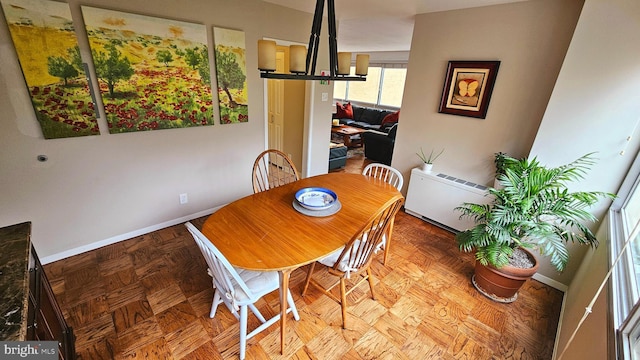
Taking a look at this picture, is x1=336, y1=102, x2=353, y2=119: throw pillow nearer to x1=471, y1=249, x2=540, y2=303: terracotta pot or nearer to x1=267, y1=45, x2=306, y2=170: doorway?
x1=267, y1=45, x2=306, y2=170: doorway

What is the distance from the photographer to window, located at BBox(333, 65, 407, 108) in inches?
306

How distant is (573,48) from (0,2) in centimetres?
389

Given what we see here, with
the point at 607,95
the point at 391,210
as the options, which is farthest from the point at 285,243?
the point at 607,95

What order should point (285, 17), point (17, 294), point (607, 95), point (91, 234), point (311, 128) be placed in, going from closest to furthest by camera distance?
point (17, 294) < point (607, 95) < point (91, 234) < point (285, 17) < point (311, 128)

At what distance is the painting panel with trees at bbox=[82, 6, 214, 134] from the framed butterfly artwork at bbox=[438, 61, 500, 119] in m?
2.52

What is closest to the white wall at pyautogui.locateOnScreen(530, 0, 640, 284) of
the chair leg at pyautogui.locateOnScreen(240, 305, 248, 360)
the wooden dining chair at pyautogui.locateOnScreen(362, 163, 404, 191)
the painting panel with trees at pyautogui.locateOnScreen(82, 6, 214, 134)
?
the wooden dining chair at pyautogui.locateOnScreen(362, 163, 404, 191)

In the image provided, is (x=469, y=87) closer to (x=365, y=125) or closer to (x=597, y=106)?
(x=597, y=106)

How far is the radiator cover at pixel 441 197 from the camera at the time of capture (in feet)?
9.00

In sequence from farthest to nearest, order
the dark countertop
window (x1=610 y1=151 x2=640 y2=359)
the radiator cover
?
the radiator cover → window (x1=610 y1=151 x2=640 y2=359) → the dark countertop

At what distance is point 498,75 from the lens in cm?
251

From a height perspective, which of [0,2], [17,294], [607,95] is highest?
[0,2]

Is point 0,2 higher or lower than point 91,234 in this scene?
higher

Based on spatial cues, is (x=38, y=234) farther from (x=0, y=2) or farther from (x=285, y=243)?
(x=285, y=243)

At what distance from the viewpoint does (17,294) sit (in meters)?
0.89
